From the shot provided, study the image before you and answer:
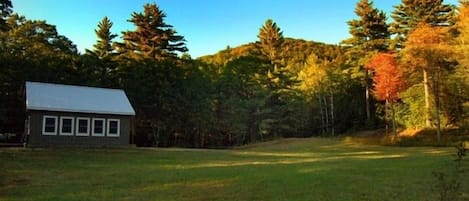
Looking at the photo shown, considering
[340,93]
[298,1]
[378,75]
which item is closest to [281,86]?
[340,93]

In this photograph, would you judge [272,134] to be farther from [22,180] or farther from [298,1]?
[22,180]

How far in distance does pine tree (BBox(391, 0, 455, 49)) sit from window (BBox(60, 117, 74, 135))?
3321 centimetres

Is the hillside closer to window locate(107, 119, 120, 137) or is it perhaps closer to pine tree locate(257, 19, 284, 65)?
pine tree locate(257, 19, 284, 65)

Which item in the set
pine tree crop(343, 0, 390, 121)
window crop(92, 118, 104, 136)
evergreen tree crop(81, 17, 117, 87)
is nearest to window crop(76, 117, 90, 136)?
window crop(92, 118, 104, 136)

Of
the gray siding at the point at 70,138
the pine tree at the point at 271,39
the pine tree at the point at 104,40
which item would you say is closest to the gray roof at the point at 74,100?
the gray siding at the point at 70,138

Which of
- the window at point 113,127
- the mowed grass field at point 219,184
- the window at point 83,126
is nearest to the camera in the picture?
the mowed grass field at point 219,184

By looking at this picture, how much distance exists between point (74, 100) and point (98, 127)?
2.42 m

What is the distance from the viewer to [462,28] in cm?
3491

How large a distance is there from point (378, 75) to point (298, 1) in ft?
58.6

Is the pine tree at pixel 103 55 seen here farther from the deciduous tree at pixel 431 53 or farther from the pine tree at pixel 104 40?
the deciduous tree at pixel 431 53

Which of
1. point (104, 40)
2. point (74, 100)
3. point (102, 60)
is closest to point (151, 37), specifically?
point (104, 40)

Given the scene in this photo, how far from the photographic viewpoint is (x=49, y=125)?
26.7m

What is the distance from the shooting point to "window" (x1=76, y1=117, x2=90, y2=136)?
27.7m

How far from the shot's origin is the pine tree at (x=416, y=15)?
141 feet
